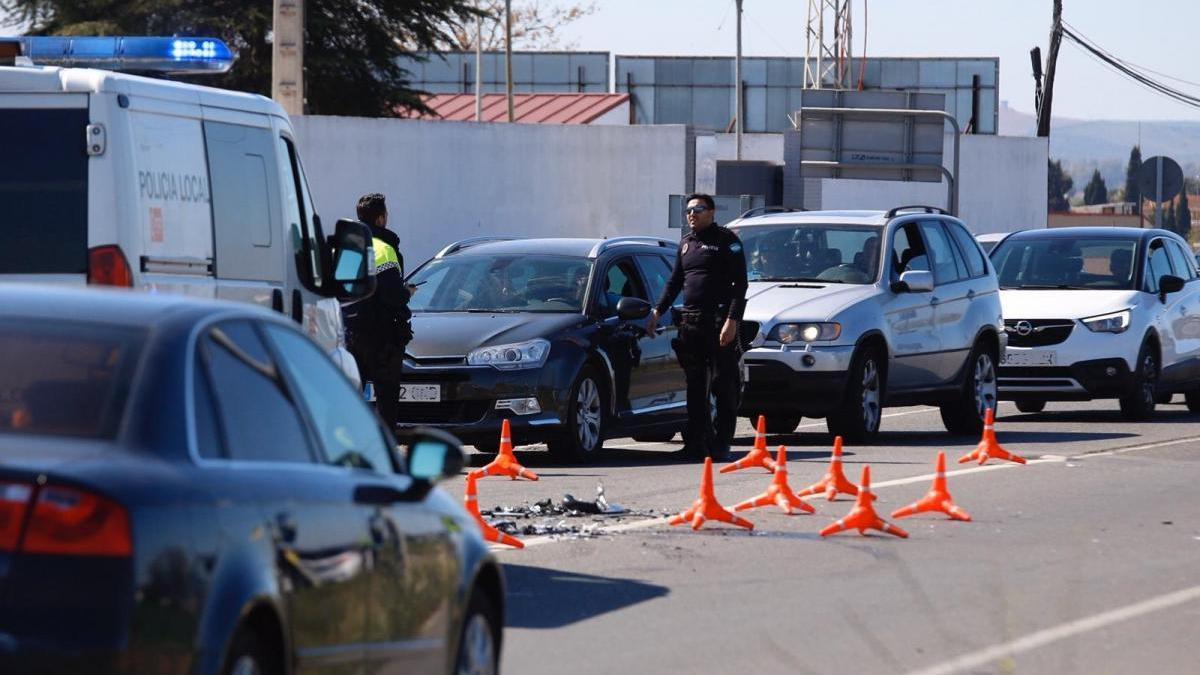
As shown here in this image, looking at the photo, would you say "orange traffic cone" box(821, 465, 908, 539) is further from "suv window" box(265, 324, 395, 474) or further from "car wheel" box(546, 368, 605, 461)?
"suv window" box(265, 324, 395, 474)

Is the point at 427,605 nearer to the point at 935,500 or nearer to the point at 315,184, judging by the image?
the point at 935,500

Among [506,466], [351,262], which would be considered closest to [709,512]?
[351,262]

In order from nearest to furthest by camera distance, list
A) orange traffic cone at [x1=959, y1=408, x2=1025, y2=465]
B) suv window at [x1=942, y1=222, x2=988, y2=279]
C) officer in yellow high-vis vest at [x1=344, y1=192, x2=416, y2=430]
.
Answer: officer in yellow high-vis vest at [x1=344, y1=192, x2=416, y2=430], orange traffic cone at [x1=959, y1=408, x2=1025, y2=465], suv window at [x1=942, y1=222, x2=988, y2=279]

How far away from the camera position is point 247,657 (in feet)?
15.7

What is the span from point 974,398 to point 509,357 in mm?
5525

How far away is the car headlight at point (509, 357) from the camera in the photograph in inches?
590

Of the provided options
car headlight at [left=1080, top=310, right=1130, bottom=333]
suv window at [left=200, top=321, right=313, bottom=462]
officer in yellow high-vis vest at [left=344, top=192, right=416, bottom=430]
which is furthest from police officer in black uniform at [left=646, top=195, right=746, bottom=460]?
suv window at [left=200, top=321, right=313, bottom=462]

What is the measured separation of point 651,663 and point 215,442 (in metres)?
3.16

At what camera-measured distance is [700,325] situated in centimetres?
1531

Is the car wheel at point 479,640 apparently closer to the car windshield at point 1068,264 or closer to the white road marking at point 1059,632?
the white road marking at point 1059,632

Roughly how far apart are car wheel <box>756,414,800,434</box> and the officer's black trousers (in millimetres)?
3099

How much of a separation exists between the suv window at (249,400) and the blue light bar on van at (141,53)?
20.0 feet

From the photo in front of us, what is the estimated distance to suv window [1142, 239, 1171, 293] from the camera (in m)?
21.8

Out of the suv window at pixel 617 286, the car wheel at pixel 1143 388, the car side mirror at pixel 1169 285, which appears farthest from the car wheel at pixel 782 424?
the car side mirror at pixel 1169 285
